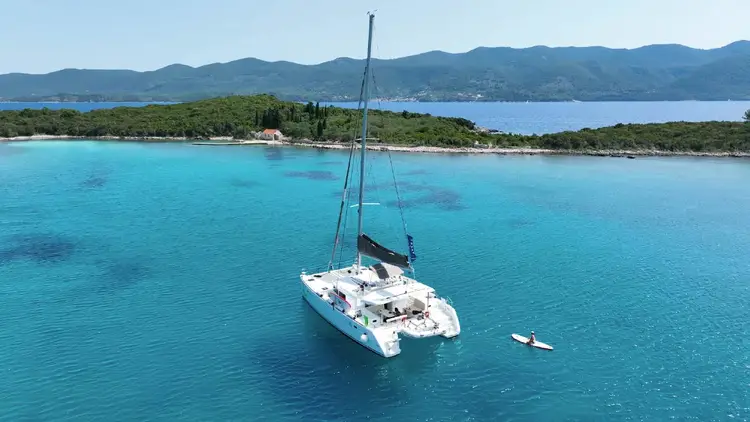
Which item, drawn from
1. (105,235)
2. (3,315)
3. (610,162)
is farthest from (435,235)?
(610,162)

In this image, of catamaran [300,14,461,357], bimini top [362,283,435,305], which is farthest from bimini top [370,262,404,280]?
bimini top [362,283,435,305]

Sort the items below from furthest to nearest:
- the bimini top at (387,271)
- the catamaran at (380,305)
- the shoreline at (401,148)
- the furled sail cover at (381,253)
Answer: the shoreline at (401,148), the furled sail cover at (381,253), the bimini top at (387,271), the catamaran at (380,305)

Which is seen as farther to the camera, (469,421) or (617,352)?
(617,352)

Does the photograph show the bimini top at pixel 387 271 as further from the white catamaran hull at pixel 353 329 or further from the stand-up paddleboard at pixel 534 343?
the stand-up paddleboard at pixel 534 343

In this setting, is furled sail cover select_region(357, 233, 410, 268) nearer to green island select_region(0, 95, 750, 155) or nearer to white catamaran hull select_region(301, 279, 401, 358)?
white catamaran hull select_region(301, 279, 401, 358)

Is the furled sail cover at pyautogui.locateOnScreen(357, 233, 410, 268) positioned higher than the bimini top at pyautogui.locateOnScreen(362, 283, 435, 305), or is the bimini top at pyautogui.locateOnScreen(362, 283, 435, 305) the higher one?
the furled sail cover at pyautogui.locateOnScreen(357, 233, 410, 268)

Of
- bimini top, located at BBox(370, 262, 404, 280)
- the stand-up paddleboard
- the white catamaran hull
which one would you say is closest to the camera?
the white catamaran hull

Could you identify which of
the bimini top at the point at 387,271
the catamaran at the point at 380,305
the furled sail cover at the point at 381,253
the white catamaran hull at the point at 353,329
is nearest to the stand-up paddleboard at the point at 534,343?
the catamaran at the point at 380,305

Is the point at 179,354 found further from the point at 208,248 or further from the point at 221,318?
the point at 208,248
